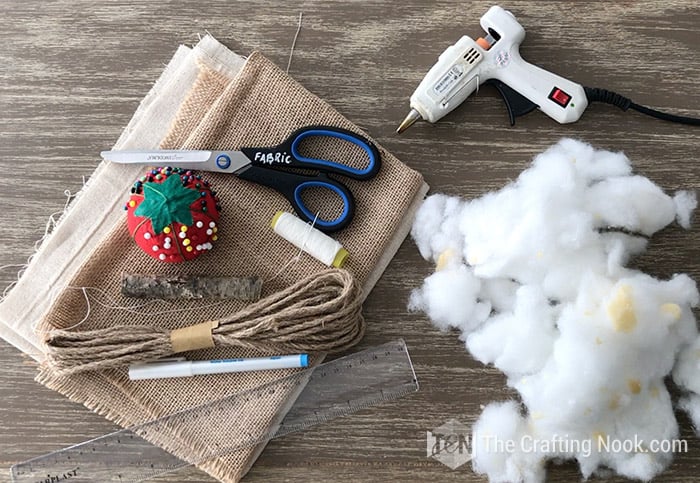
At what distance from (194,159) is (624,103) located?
0.68m

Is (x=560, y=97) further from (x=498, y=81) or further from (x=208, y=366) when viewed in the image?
(x=208, y=366)

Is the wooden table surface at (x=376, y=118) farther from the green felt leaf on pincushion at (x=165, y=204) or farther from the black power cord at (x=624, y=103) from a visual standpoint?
the green felt leaf on pincushion at (x=165, y=204)

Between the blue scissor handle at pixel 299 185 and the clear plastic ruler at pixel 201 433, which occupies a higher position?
the blue scissor handle at pixel 299 185

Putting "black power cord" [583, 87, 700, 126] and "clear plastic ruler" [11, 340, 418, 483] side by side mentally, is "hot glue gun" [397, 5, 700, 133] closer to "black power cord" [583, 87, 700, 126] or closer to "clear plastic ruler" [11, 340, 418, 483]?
"black power cord" [583, 87, 700, 126]

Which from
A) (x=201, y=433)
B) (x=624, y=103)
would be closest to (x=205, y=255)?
(x=201, y=433)

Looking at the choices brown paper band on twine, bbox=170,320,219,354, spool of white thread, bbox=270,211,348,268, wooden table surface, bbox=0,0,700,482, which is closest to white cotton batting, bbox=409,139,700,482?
wooden table surface, bbox=0,0,700,482

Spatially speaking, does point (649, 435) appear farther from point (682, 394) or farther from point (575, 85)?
point (575, 85)

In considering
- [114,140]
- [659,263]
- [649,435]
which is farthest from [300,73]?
[649,435]

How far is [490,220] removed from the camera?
3.44ft

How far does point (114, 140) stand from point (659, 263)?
883 mm

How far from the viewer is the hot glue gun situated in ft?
3.58

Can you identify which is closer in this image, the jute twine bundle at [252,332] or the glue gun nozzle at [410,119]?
the jute twine bundle at [252,332]

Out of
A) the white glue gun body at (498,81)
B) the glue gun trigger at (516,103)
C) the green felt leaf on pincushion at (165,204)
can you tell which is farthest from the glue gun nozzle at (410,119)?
the green felt leaf on pincushion at (165,204)

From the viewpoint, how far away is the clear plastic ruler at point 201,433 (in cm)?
102
